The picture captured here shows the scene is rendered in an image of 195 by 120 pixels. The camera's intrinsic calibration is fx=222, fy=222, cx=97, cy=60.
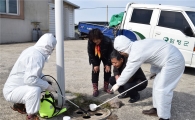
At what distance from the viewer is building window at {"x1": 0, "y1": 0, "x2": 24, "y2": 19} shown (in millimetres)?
11548

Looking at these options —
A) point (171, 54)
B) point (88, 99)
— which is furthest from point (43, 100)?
point (171, 54)

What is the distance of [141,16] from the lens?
7.34 metres

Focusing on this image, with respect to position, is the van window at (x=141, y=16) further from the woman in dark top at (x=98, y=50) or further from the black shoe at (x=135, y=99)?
the black shoe at (x=135, y=99)

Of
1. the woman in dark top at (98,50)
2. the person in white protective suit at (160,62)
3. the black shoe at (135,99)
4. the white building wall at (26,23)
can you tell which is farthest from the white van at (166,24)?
the white building wall at (26,23)

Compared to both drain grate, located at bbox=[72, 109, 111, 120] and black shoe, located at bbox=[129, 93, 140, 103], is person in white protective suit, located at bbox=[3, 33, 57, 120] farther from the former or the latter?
black shoe, located at bbox=[129, 93, 140, 103]

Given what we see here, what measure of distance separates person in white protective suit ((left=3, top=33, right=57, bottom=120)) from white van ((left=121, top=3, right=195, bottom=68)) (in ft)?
15.2

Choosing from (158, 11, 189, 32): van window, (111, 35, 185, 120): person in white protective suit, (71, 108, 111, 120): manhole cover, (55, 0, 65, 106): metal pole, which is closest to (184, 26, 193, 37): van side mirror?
(158, 11, 189, 32): van window

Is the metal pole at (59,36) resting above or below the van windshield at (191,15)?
below

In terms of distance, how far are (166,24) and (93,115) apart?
14.6 feet

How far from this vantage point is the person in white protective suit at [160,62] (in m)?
3.13

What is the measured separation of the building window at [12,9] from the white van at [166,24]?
6.96 metres

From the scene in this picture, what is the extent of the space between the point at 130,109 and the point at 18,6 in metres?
10.4

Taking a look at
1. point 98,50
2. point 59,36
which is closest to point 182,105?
point 98,50

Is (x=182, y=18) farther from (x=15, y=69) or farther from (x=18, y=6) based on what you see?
(x=18, y=6)
